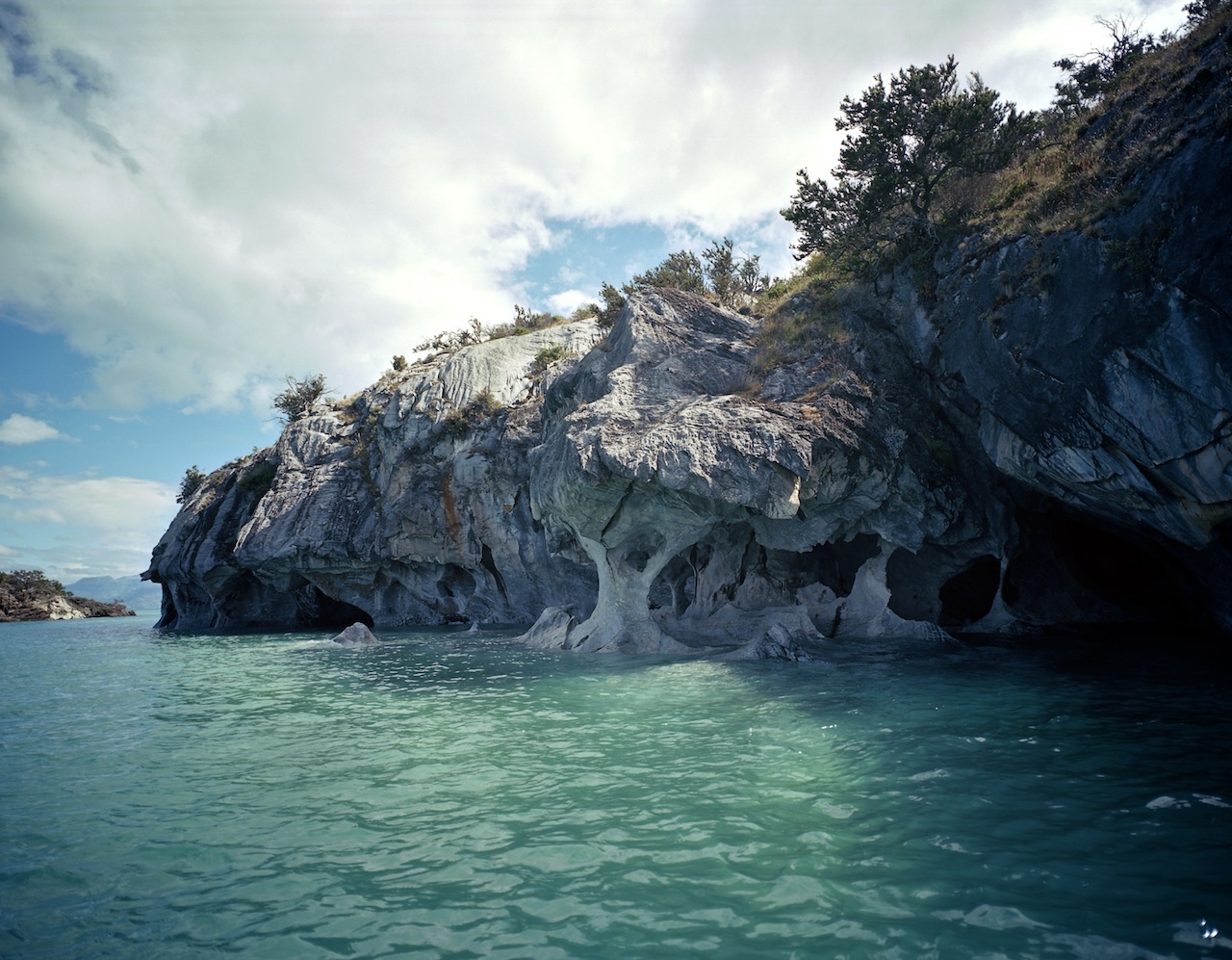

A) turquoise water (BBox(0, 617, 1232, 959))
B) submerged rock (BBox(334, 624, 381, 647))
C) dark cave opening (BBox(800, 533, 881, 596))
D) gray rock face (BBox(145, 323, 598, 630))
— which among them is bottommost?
turquoise water (BBox(0, 617, 1232, 959))

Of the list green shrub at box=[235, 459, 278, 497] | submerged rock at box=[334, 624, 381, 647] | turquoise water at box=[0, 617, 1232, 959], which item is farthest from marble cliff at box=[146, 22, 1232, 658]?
submerged rock at box=[334, 624, 381, 647]

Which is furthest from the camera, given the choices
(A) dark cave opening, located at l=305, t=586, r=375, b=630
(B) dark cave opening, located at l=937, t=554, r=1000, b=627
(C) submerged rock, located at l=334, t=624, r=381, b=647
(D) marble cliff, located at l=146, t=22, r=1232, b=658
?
(A) dark cave opening, located at l=305, t=586, r=375, b=630

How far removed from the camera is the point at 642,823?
7129mm

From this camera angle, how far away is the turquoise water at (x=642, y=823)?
5141mm

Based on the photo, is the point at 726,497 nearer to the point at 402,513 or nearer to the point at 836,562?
the point at 836,562

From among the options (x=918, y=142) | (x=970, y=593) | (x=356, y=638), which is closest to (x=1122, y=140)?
(x=918, y=142)

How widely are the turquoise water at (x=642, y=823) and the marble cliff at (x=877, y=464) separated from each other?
5.67m

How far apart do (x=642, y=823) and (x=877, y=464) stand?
645 inches

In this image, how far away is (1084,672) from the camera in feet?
47.9

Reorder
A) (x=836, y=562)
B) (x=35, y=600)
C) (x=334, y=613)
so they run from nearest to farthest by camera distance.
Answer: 1. (x=836, y=562)
2. (x=334, y=613)
3. (x=35, y=600)

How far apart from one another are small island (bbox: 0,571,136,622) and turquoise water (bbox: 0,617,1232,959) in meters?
69.4

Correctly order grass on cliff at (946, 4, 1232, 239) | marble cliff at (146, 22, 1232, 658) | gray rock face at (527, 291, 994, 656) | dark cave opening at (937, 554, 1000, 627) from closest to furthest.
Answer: grass on cliff at (946, 4, 1232, 239) < marble cliff at (146, 22, 1232, 658) < gray rock face at (527, 291, 994, 656) < dark cave opening at (937, 554, 1000, 627)

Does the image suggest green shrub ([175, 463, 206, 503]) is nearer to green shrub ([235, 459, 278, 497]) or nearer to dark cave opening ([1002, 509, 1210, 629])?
green shrub ([235, 459, 278, 497])

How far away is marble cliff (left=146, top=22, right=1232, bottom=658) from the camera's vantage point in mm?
12082
